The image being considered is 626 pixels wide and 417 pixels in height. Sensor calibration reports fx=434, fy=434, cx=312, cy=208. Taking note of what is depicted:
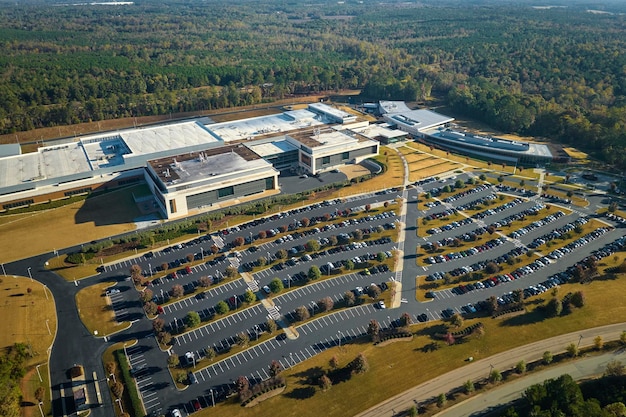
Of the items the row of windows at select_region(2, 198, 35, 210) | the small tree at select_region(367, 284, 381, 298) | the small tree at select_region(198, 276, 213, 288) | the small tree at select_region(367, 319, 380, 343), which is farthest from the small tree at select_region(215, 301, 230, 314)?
the row of windows at select_region(2, 198, 35, 210)

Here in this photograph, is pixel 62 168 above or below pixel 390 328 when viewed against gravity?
above

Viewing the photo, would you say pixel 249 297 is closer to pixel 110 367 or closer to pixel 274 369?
pixel 274 369

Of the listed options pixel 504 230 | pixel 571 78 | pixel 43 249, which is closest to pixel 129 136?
pixel 43 249

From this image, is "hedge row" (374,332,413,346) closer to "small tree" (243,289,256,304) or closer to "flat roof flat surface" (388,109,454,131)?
"small tree" (243,289,256,304)

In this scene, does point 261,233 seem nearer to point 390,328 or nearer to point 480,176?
point 390,328

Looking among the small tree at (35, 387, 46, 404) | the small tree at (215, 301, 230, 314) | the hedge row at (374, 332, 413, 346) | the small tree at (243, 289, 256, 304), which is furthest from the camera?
the small tree at (243, 289, 256, 304)

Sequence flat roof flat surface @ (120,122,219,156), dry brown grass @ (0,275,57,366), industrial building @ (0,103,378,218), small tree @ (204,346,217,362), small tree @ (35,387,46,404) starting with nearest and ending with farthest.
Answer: small tree @ (35,387,46,404)
small tree @ (204,346,217,362)
dry brown grass @ (0,275,57,366)
industrial building @ (0,103,378,218)
flat roof flat surface @ (120,122,219,156)
